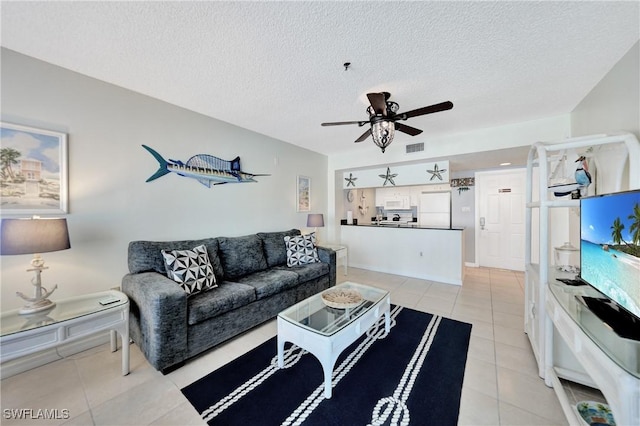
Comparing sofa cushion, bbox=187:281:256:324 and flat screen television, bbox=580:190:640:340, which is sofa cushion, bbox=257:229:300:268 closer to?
sofa cushion, bbox=187:281:256:324

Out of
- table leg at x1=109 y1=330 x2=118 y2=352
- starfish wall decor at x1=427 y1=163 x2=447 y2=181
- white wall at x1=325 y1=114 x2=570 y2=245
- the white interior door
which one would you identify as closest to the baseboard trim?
table leg at x1=109 y1=330 x2=118 y2=352

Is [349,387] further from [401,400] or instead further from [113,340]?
[113,340]

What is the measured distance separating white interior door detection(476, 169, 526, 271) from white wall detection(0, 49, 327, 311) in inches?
198

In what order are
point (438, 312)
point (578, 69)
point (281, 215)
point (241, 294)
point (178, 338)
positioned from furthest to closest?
point (281, 215) < point (438, 312) < point (241, 294) < point (578, 69) < point (178, 338)

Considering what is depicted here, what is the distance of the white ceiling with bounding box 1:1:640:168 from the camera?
1408mm

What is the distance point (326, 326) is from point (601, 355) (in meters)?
1.41

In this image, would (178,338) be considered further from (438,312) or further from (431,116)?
(431,116)

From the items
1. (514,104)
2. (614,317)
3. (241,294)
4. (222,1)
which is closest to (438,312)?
(614,317)

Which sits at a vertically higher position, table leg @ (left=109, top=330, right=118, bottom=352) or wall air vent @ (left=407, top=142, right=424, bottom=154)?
wall air vent @ (left=407, top=142, right=424, bottom=154)

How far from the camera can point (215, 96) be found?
247 cm

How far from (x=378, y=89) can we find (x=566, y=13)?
1.28 metres

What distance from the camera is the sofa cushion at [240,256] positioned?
9.33 ft

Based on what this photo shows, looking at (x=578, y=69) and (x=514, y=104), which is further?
(x=514, y=104)

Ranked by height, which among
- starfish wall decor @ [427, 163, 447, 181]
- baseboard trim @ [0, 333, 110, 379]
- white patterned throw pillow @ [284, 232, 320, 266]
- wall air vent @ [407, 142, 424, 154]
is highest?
wall air vent @ [407, 142, 424, 154]
